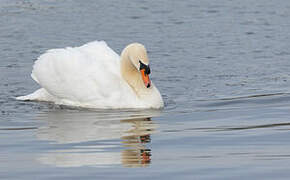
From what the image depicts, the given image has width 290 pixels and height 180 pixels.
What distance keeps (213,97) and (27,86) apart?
3.31m

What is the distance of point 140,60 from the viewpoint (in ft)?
Result: 39.1

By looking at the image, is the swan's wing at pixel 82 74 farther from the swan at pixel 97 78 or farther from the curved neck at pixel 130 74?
the curved neck at pixel 130 74

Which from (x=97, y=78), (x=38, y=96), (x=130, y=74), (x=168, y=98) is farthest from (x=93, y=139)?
(x=38, y=96)

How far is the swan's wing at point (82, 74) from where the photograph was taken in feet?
39.4

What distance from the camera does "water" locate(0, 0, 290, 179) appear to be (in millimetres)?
7969

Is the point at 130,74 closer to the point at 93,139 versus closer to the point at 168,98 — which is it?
the point at 168,98

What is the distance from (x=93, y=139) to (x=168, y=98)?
3428mm

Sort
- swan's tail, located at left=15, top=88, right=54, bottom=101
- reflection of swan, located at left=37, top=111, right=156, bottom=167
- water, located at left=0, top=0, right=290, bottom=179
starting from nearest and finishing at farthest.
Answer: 1. water, located at left=0, top=0, right=290, bottom=179
2. reflection of swan, located at left=37, top=111, right=156, bottom=167
3. swan's tail, located at left=15, top=88, right=54, bottom=101

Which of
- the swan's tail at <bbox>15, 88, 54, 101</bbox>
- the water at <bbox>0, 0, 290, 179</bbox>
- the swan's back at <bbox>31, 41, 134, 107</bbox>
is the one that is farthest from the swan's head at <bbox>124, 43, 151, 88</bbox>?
the swan's tail at <bbox>15, 88, 54, 101</bbox>

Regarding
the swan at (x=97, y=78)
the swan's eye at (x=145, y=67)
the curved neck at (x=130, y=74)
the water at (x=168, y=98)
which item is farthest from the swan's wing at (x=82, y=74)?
the swan's eye at (x=145, y=67)

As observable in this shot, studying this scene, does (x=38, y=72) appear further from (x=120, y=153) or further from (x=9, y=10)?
(x=9, y=10)

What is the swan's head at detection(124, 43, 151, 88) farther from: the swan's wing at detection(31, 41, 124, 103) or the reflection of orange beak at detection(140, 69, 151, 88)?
the swan's wing at detection(31, 41, 124, 103)

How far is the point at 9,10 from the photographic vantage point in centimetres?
1909

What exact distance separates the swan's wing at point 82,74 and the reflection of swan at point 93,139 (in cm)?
47
